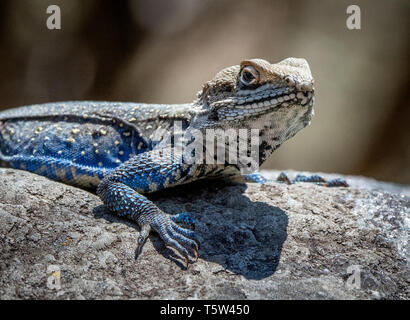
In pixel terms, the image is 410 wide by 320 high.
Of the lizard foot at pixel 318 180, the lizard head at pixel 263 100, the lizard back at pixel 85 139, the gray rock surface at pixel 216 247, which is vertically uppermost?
the lizard head at pixel 263 100

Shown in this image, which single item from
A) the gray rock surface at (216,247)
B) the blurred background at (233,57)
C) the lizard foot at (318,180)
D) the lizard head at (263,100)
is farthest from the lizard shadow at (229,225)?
the blurred background at (233,57)

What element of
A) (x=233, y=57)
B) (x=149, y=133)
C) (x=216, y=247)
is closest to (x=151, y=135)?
(x=149, y=133)

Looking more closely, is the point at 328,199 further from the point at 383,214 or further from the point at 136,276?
the point at 136,276

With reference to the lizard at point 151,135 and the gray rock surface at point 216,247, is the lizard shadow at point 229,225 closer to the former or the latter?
the gray rock surface at point 216,247

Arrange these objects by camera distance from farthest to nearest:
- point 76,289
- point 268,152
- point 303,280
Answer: point 268,152 → point 303,280 → point 76,289

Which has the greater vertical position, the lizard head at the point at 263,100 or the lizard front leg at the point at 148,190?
the lizard head at the point at 263,100

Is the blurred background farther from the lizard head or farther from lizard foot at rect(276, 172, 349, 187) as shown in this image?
the lizard head

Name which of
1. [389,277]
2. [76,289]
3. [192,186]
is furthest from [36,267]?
[389,277]
